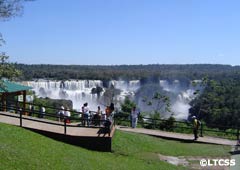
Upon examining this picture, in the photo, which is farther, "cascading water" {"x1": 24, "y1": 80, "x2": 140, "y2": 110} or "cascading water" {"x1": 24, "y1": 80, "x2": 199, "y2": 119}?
"cascading water" {"x1": 24, "y1": 80, "x2": 140, "y2": 110}

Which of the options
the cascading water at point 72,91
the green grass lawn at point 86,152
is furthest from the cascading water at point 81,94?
the green grass lawn at point 86,152

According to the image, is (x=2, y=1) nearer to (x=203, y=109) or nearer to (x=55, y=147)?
(x=55, y=147)

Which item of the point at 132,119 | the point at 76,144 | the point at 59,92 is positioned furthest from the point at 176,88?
the point at 76,144

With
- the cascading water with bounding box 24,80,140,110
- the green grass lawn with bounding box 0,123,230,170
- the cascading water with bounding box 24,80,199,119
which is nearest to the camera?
the green grass lawn with bounding box 0,123,230,170

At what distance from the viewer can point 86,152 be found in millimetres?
13500

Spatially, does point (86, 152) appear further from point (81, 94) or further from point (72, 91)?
point (72, 91)

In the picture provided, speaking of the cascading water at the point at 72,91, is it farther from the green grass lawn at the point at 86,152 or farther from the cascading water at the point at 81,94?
the green grass lawn at the point at 86,152

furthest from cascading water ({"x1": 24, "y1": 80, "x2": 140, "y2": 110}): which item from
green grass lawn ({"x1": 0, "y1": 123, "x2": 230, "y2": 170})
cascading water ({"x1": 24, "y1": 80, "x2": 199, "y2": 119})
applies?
green grass lawn ({"x1": 0, "y1": 123, "x2": 230, "y2": 170})

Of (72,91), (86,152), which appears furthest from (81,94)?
(86,152)

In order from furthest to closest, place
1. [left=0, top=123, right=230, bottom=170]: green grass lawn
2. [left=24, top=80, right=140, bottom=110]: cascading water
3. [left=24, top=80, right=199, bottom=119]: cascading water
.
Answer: [left=24, top=80, right=140, bottom=110]: cascading water → [left=24, top=80, right=199, bottom=119]: cascading water → [left=0, top=123, right=230, bottom=170]: green grass lawn

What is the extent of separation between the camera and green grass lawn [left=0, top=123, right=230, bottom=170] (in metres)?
10.6

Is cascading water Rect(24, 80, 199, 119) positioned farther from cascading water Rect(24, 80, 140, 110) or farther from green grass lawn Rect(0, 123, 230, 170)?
green grass lawn Rect(0, 123, 230, 170)

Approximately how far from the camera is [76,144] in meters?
14.6

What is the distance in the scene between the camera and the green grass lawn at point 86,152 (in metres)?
10.6
